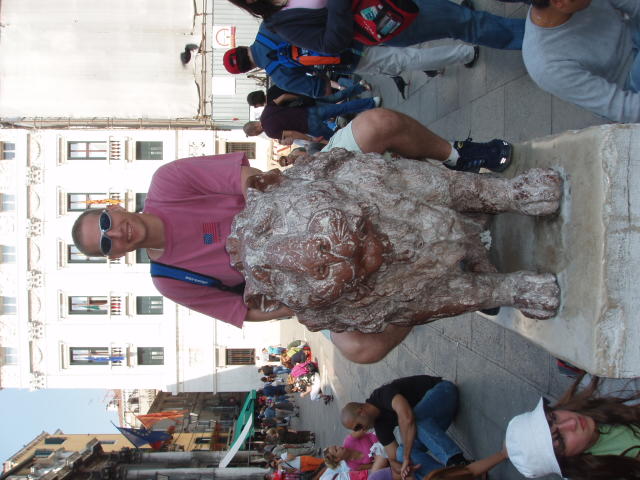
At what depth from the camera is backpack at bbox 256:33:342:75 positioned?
397cm

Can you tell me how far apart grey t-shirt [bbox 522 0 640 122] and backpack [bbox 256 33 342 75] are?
1.85 metres

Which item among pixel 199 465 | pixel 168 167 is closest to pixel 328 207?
pixel 168 167

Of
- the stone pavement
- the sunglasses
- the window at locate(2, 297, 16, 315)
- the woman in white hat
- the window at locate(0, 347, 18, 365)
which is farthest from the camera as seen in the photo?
the window at locate(0, 347, 18, 365)

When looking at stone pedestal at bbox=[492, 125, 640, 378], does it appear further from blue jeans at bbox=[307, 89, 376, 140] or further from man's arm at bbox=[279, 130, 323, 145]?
man's arm at bbox=[279, 130, 323, 145]

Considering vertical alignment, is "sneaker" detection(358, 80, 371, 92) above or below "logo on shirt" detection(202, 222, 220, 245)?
above

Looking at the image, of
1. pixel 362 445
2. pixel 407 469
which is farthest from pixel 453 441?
pixel 362 445

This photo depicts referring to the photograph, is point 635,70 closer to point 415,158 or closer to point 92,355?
point 415,158

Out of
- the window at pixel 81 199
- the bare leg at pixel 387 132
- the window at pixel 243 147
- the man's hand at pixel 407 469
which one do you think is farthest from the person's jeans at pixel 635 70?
the window at pixel 81 199

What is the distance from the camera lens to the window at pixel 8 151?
17.3 meters

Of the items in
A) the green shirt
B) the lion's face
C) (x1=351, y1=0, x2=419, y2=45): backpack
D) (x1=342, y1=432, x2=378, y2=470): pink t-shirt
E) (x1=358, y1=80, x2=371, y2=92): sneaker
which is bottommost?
(x1=342, y1=432, x2=378, y2=470): pink t-shirt

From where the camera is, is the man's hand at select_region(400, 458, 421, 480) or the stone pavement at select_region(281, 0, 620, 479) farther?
the man's hand at select_region(400, 458, 421, 480)

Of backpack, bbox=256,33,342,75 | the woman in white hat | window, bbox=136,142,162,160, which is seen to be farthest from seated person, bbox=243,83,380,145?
window, bbox=136,142,162,160

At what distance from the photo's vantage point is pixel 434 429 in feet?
14.3

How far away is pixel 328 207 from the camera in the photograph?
185cm
